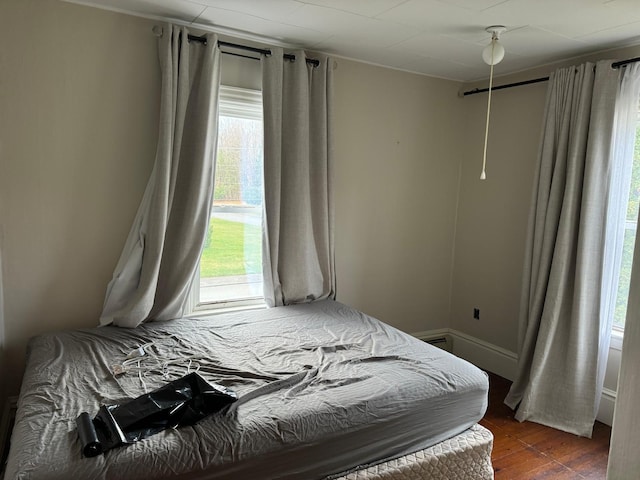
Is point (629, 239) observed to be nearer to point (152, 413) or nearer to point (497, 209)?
point (497, 209)

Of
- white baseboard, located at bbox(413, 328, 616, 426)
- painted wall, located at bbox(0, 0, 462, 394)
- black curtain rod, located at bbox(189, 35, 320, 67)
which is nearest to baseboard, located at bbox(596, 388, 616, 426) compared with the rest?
white baseboard, located at bbox(413, 328, 616, 426)

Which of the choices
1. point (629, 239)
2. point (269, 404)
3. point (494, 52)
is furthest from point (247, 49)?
point (629, 239)

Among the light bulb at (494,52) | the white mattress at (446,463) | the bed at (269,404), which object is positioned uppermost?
the light bulb at (494,52)

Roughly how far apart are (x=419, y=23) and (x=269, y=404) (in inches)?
84.3

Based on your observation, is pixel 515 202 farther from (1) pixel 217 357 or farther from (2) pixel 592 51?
(1) pixel 217 357

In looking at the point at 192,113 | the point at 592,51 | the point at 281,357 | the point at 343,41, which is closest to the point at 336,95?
the point at 343,41

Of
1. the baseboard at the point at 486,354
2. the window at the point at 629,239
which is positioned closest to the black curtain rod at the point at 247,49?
the window at the point at 629,239

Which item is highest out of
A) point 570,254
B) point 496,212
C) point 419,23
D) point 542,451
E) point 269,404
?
point 419,23

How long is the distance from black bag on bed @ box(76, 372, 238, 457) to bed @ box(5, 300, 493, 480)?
4cm

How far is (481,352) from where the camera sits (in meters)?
3.78

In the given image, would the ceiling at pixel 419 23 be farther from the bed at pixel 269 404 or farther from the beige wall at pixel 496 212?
the bed at pixel 269 404

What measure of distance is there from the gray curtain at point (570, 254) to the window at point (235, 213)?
1.88 metres

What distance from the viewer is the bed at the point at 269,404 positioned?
152 centimetres

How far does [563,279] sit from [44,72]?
323cm
